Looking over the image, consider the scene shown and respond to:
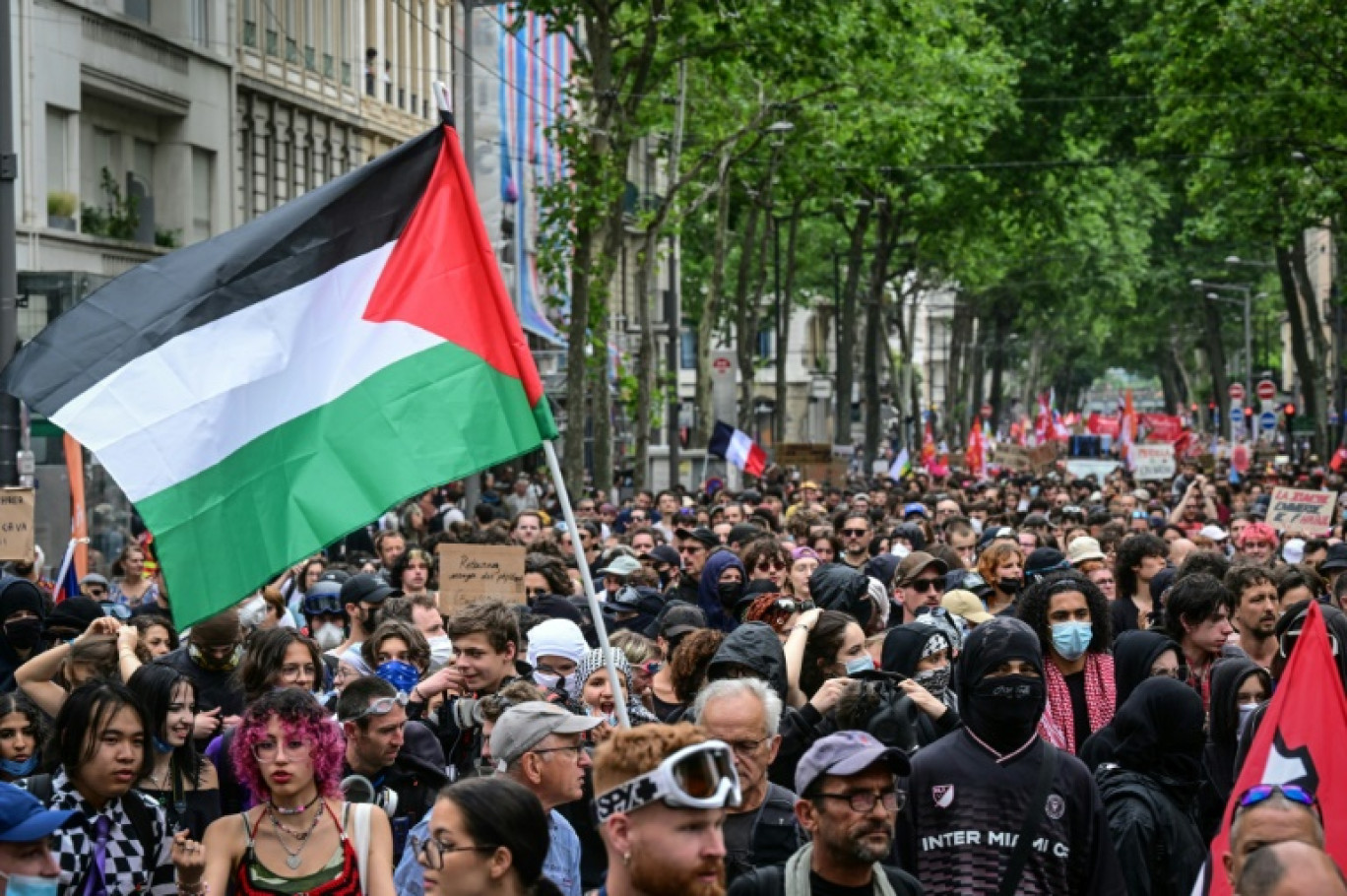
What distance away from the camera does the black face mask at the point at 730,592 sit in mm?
13406

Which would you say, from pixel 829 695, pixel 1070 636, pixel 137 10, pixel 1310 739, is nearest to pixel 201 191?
pixel 137 10

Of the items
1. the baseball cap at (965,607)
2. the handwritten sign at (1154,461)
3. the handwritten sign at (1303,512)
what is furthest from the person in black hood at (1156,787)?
the handwritten sign at (1154,461)

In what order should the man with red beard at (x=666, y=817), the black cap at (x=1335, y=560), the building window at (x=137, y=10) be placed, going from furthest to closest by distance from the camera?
the building window at (x=137, y=10) < the black cap at (x=1335, y=560) < the man with red beard at (x=666, y=817)

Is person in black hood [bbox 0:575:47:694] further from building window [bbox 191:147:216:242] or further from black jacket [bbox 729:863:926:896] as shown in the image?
building window [bbox 191:147:216:242]

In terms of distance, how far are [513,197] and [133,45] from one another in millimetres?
16428

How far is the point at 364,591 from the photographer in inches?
466

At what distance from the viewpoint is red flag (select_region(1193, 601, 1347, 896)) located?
20.9 feet

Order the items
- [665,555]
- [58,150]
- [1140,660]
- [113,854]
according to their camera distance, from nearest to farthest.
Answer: [113,854], [1140,660], [665,555], [58,150]

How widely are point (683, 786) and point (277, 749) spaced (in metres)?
2.29

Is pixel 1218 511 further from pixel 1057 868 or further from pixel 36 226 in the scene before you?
pixel 1057 868

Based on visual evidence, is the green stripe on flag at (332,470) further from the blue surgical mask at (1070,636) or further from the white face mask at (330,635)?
the white face mask at (330,635)

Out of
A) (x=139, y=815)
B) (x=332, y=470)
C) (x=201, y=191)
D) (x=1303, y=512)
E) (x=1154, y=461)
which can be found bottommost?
(x=1154, y=461)

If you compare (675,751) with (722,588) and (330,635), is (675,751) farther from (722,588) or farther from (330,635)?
(722,588)

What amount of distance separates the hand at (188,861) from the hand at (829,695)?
2.06m
